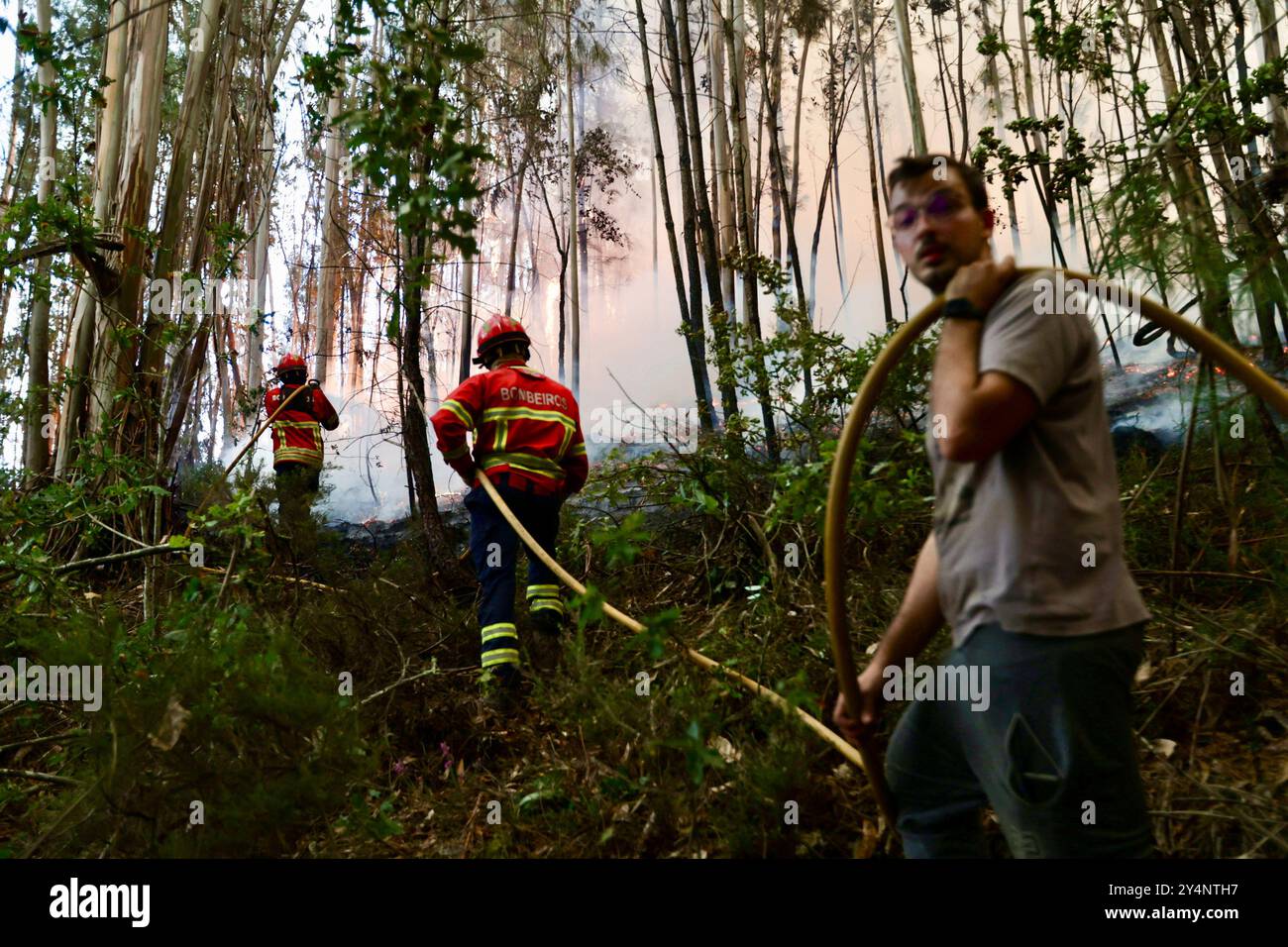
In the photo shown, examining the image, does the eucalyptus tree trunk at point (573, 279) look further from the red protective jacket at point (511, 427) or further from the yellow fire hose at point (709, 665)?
the yellow fire hose at point (709, 665)

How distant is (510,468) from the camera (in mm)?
4102

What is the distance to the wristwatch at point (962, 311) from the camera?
1.39 metres

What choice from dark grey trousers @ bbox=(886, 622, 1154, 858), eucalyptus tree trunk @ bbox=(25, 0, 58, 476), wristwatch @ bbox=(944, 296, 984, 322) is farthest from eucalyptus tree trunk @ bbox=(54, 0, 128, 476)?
dark grey trousers @ bbox=(886, 622, 1154, 858)

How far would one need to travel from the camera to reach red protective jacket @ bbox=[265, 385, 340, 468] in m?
6.61

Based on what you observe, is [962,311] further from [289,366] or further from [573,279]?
[573,279]

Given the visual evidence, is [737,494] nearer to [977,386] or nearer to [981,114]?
[977,386]

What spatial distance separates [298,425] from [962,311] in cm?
626

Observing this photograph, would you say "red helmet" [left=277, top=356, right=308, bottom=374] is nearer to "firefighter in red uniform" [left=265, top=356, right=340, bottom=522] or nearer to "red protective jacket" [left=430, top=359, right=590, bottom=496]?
"firefighter in red uniform" [left=265, top=356, right=340, bottom=522]

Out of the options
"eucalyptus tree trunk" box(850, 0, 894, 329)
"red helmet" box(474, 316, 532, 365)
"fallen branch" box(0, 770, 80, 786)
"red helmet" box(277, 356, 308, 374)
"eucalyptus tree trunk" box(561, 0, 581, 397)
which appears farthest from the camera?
"eucalyptus tree trunk" box(561, 0, 581, 397)

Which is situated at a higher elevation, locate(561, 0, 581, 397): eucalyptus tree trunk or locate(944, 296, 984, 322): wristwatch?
locate(561, 0, 581, 397): eucalyptus tree trunk

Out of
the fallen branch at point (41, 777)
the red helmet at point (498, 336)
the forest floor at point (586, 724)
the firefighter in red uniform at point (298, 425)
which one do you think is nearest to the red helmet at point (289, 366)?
the firefighter in red uniform at point (298, 425)

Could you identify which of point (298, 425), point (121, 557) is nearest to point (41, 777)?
point (121, 557)

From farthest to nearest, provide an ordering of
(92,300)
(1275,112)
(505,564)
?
(92,300), (1275,112), (505,564)

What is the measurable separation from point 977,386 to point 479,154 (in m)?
1.25
